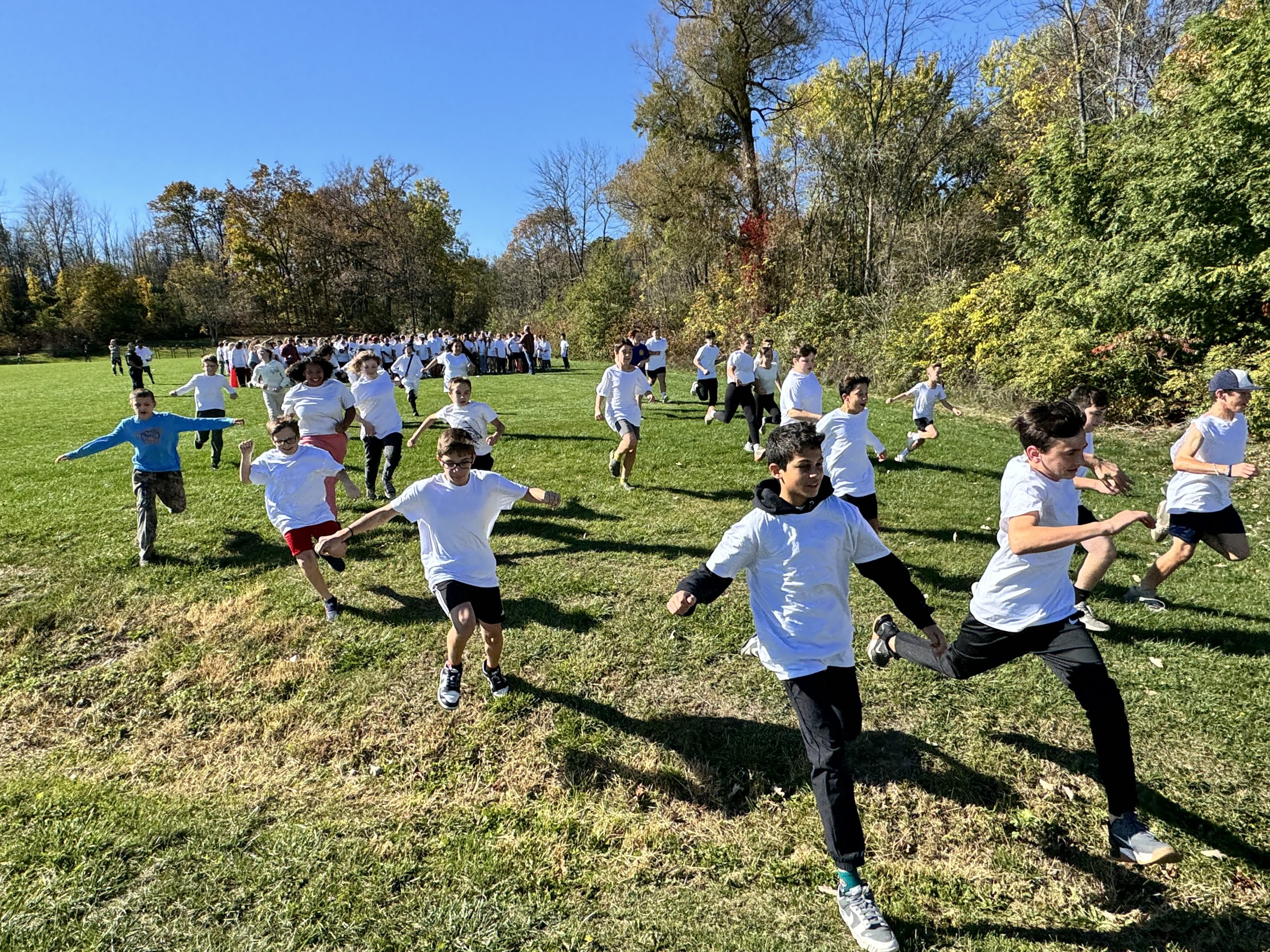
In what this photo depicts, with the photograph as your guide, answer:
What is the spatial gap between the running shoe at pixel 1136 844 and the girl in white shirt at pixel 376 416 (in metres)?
7.82

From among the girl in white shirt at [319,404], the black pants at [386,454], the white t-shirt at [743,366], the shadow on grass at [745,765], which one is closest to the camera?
the shadow on grass at [745,765]

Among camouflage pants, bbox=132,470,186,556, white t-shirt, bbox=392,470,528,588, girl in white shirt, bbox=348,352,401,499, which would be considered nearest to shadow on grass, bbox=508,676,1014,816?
white t-shirt, bbox=392,470,528,588

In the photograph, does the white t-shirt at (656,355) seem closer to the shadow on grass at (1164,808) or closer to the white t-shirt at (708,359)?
the white t-shirt at (708,359)

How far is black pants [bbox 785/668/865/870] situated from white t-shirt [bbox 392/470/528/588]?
2.21 metres

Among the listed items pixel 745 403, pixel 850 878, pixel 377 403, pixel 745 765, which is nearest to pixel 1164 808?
pixel 850 878

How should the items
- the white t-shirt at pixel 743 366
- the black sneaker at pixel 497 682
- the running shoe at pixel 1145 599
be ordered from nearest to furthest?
the black sneaker at pixel 497 682, the running shoe at pixel 1145 599, the white t-shirt at pixel 743 366

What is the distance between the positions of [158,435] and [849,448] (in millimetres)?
7440

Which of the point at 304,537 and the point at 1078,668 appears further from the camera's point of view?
the point at 304,537

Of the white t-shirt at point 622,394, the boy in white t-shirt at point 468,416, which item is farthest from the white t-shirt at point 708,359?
the boy in white t-shirt at point 468,416

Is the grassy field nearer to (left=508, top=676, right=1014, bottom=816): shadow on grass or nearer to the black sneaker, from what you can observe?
(left=508, top=676, right=1014, bottom=816): shadow on grass

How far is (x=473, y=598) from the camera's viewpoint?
167 inches

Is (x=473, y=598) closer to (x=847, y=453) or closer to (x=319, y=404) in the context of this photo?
(x=847, y=453)

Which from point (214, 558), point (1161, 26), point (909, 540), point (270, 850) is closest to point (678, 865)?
point (270, 850)

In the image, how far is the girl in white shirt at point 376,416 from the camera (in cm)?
822
